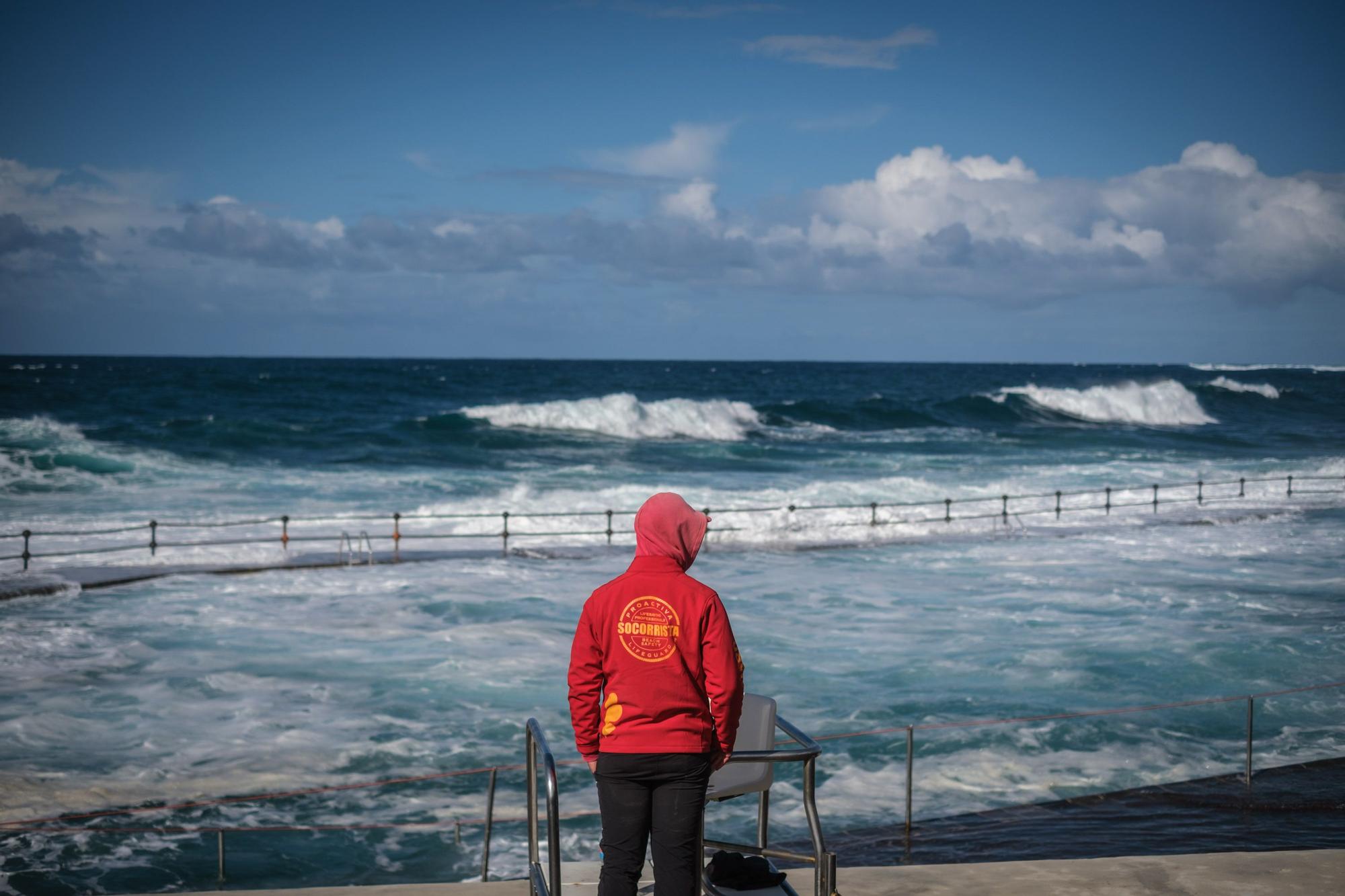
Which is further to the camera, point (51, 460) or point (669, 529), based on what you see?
point (51, 460)

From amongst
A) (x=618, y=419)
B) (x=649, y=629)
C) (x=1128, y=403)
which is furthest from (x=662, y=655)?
(x=1128, y=403)

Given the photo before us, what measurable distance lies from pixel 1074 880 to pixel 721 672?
98.1 inches

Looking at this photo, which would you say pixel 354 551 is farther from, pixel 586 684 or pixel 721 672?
pixel 721 672

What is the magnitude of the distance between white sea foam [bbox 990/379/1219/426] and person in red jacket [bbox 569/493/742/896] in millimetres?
61337

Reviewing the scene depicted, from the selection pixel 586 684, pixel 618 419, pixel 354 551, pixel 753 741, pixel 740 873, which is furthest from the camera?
pixel 618 419

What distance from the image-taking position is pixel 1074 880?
4.69 meters

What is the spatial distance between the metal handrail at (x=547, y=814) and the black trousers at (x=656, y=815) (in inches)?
6.1

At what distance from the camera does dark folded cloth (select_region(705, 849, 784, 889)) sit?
3.94m

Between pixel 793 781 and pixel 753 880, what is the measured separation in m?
5.07

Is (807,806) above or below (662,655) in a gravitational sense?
below

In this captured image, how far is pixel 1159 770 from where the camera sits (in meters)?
8.58

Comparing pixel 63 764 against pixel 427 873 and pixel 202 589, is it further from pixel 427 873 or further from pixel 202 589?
pixel 202 589

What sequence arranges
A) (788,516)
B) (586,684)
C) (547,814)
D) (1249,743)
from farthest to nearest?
(788,516) < (1249,743) < (547,814) < (586,684)

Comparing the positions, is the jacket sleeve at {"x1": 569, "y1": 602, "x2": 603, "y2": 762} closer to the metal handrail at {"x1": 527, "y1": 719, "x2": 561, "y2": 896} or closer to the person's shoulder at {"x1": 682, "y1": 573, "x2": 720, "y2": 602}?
the metal handrail at {"x1": 527, "y1": 719, "x2": 561, "y2": 896}
